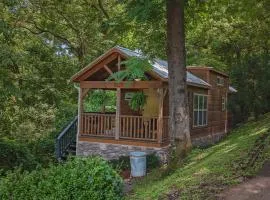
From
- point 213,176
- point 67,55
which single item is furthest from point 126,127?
point 67,55

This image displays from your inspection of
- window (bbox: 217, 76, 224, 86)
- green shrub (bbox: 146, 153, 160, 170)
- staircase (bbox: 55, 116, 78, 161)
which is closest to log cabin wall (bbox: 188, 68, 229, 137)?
window (bbox: 217, 76, 224, 86)

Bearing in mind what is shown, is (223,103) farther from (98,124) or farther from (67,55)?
(67,55)

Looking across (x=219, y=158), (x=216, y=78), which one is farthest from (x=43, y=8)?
(x=219, y=158)

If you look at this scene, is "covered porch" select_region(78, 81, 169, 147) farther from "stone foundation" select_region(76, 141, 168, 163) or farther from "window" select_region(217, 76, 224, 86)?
"window" select_region(217, 76, 224, 86)

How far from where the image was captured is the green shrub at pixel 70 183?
6.79 m

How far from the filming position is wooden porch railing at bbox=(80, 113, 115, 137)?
15.8 meters

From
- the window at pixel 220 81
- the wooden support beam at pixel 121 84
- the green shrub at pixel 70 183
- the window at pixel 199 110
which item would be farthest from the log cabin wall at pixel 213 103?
the green shrub at pixel 70 183

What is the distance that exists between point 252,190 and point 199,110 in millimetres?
12564

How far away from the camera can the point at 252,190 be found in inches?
251

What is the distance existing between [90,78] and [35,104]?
831 centimetres

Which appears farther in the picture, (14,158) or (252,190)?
(14,158)

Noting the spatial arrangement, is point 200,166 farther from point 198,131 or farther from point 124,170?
point 198,131

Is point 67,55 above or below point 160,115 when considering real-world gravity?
above

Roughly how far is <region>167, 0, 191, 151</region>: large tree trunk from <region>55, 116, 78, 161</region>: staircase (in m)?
7.62
